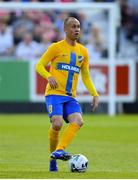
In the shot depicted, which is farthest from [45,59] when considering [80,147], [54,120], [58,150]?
[80,147]

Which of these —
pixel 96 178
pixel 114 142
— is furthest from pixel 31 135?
pixel 96 178

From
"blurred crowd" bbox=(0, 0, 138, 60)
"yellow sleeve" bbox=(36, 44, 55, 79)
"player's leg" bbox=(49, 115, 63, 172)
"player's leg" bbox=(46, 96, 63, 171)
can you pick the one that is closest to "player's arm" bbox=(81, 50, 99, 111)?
"yellow sleeve" bbox=(36, 44, 55, 79)

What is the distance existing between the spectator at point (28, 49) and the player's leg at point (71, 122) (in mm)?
14335

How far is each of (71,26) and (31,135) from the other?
25.0ft

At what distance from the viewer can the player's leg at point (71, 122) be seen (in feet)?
38.1

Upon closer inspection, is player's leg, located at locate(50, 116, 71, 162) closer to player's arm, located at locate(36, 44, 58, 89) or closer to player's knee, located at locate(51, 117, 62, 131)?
player's knee, located at locate(51, 117, 62, 131)

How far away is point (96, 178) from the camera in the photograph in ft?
34.6

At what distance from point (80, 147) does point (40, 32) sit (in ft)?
35.0

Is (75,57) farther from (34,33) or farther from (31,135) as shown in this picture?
(34,33)

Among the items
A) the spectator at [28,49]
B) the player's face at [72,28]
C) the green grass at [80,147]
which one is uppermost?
the spectator at [28,49]

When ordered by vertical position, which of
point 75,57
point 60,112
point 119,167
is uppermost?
point 75,57

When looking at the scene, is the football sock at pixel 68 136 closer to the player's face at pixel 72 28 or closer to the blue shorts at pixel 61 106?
the blue shorts at pixel 61 106

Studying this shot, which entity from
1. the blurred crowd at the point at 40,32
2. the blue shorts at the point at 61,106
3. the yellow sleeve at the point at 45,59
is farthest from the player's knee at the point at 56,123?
the blurred crowd at the point at 40,32

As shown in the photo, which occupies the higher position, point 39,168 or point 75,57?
point 75,57
